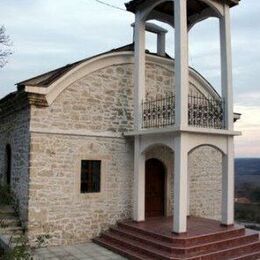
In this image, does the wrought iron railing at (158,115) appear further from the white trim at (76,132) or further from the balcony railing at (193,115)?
the white trim at (76,132)

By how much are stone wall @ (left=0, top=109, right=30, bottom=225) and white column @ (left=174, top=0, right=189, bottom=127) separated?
12.6ft

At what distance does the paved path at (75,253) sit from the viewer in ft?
30.5

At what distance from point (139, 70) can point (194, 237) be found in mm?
A: 4783

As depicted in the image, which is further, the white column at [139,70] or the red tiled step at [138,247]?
the white column at [139,70]

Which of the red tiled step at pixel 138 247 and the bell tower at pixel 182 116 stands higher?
the bell tower at pixel 182 116

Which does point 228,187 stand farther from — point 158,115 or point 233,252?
point 158,115

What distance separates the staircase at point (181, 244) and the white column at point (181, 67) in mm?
2727

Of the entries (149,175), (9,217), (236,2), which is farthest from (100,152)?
(236,2)

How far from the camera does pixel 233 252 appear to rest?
9.59 meters

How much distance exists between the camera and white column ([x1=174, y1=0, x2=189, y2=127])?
9.59 metres

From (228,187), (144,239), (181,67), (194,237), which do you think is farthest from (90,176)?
(181,67)

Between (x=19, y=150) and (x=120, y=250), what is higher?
(x=19, y=150)

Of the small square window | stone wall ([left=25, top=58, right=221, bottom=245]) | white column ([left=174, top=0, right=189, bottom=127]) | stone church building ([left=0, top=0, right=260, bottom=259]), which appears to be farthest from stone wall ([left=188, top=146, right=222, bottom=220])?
white column ([left=174, top=0, right=189, bottom=127])

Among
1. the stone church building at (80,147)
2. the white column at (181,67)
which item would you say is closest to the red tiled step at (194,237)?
the stone church building at (80,147)
